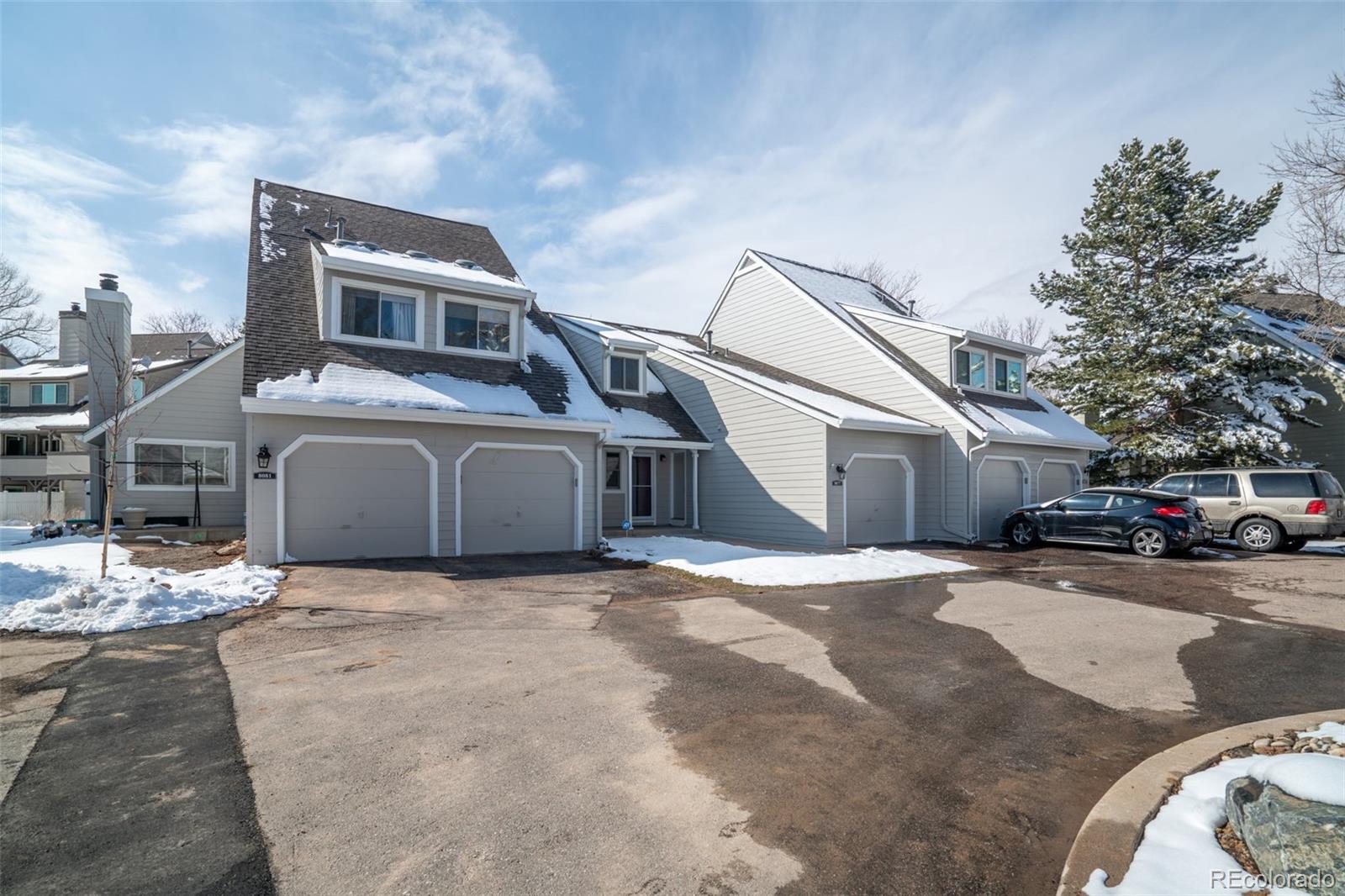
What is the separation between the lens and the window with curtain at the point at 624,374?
1830cm

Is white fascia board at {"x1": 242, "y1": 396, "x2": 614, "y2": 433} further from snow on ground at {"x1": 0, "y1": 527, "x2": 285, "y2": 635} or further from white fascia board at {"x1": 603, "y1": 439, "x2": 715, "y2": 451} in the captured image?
snow on ground at {"x1": 0, "y1": 527, "x2": 285, "y2": 635}

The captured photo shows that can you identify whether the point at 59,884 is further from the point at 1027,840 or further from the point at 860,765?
the point at 1027,840

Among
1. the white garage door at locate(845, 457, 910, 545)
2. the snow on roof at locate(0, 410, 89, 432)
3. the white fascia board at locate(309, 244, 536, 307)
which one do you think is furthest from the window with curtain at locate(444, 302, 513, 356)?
the snow on roof at locate(0, 410, 89, 432)

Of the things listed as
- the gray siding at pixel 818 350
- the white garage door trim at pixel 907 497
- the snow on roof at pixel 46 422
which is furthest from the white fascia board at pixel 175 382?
the white garage door trim at pixel 907 497

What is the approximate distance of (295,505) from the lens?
37.6 feet

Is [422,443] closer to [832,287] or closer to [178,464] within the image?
[178,464]

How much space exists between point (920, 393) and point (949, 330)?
99.6 inches

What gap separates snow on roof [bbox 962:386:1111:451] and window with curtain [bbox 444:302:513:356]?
11195 mm

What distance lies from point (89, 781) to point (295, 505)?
329 inches

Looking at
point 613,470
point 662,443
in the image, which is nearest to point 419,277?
point 662,443

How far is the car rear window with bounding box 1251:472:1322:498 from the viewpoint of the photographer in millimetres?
13812

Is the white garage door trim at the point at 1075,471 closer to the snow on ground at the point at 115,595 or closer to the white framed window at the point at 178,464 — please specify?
the snow on ground at the point at 115,595

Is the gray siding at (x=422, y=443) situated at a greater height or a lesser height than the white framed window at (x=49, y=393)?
lesser

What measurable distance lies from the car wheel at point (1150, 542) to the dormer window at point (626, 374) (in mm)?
11883
